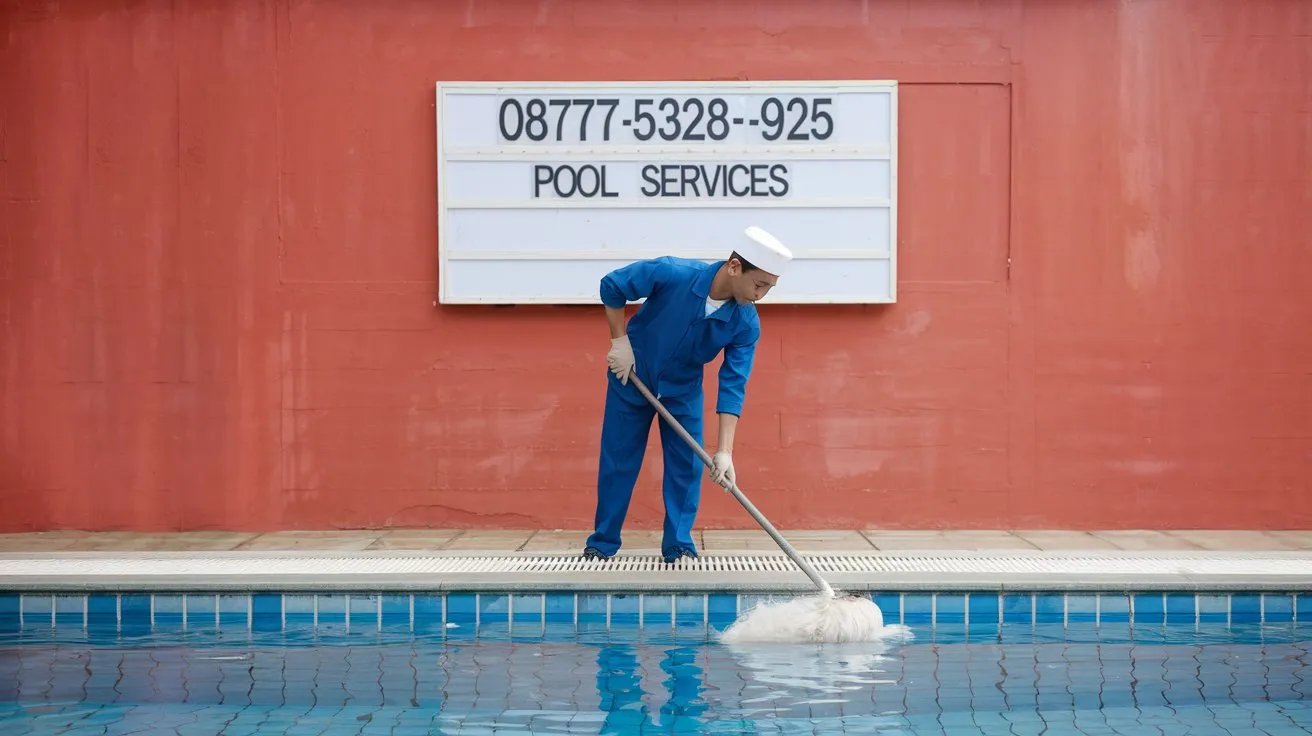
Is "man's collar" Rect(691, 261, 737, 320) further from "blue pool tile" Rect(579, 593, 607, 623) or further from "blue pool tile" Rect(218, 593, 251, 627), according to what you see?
"blue pool tile" Rect(218, 593, 251, 627)

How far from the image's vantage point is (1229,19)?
5664 mm

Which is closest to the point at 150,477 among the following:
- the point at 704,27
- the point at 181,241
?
the point at 181,241

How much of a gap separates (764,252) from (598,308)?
156 centimetres

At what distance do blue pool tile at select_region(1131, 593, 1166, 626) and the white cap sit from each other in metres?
1.65

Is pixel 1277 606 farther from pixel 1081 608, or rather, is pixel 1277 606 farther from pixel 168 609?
pixel 168 609

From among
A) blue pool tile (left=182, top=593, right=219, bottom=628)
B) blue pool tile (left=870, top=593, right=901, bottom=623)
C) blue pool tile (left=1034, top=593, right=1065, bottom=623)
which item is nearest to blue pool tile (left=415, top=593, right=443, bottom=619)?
blue pool tile (left=182, top=593, right=219, bottom=628)

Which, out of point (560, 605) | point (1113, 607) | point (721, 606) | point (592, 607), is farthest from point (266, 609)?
point (1113, 607)

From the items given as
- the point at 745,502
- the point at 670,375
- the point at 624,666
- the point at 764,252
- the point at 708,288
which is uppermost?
the point at 764,252

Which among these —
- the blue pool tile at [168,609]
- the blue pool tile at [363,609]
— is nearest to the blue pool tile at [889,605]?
the blue pool tile at [363,609]

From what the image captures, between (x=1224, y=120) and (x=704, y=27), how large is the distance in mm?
2393

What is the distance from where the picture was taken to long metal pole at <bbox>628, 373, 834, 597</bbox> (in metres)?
4.07

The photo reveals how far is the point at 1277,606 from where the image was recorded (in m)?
4.21

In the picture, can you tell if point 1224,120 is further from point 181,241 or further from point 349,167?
point 181,241

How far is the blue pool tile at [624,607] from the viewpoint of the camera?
4203 millimetres
